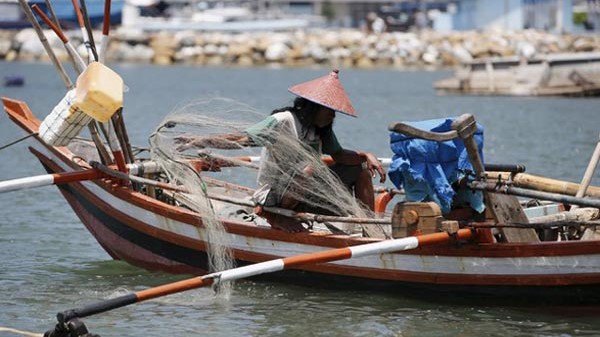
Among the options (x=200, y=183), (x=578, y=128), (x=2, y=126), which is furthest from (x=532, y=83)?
(x=200, y=183)

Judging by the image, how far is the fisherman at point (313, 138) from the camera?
412 inches

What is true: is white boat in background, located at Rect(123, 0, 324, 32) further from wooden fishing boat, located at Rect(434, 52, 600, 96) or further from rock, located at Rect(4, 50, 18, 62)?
wooden fishing boat, located at Rect(434, 52, 600, 96)

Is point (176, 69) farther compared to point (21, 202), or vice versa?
point (176, 69)

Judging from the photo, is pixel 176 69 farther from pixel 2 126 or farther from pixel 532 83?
pixel 2 126

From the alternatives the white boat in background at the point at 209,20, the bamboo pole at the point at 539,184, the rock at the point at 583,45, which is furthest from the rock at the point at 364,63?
the bamboo pole at the point at 539,184

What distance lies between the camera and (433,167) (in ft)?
32.7

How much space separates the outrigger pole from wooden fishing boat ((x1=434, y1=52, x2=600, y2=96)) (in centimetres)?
2943

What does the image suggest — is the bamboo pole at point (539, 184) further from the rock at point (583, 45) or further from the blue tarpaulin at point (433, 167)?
the rock at point (583, 45)

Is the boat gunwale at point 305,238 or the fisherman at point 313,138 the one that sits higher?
the fisherman at point 313,138

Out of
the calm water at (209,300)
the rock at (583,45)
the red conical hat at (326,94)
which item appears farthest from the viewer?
the rock at (583,45)

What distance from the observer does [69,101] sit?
11367 millimetres

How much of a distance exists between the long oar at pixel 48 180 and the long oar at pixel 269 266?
2.28 m

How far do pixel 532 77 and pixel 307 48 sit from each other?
87.4ft

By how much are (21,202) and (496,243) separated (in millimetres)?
9230
